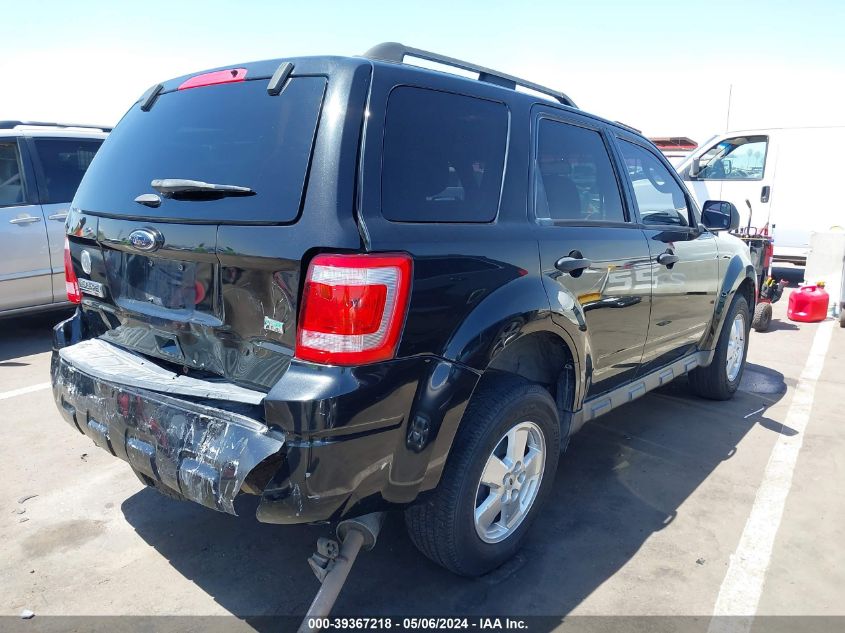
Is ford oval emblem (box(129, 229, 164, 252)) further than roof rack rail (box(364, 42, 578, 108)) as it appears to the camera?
No

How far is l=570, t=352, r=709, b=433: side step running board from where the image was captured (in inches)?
124

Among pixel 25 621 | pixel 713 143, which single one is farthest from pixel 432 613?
pixel 713 143

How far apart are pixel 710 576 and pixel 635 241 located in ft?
5.34

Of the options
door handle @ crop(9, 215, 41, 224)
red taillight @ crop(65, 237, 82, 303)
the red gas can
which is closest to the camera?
red taillight @ crop(65, 237, 82, 303)

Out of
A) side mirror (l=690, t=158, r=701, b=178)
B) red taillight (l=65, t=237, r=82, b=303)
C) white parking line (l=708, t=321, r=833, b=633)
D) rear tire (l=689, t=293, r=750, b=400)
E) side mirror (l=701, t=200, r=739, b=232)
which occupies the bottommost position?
white parking line (l=708, t=321, r=833, b=633)

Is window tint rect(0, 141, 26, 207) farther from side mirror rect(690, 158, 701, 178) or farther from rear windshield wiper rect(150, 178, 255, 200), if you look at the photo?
side mirror rect(690, 158, 701, 178)

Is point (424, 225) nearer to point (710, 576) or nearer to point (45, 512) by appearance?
point (710, 576)

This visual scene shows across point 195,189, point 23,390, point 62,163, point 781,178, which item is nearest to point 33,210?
point 62,163

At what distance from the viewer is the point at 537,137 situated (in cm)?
287

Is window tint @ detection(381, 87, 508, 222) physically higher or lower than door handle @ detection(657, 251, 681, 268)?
higher

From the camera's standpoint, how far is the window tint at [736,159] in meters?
10.8

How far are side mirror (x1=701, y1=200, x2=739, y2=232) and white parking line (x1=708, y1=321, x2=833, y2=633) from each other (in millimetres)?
1444

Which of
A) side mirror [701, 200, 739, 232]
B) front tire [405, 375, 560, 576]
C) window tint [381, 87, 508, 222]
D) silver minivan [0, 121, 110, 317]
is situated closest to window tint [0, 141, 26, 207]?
silver minivan [0, 121, 110, 317]

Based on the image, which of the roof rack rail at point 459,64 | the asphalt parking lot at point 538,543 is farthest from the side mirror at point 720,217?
the roof rack rail at point 459,64
